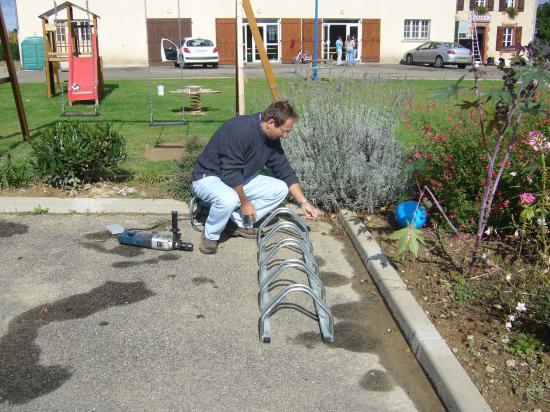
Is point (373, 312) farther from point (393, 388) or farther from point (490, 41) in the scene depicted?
point (490, 41)

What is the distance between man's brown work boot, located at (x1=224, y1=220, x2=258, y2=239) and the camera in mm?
5902

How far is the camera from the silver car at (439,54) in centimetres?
3431

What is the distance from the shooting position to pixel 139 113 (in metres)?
13.2

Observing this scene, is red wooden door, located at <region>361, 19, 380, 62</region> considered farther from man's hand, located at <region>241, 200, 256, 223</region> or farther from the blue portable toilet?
man's hand, located at <region>241, 200, 256, 223</region>

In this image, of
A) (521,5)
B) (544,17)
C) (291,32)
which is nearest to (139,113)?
(291,32)

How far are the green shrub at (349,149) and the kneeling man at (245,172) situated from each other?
2.56ft

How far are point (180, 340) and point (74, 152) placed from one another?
3.42 meters

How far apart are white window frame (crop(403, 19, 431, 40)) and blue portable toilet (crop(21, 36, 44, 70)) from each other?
22.7m

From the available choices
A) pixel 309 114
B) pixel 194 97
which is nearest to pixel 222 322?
pixel 309 114

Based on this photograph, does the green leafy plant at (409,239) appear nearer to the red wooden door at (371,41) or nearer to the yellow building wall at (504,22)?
the red wooden door at (371,41)

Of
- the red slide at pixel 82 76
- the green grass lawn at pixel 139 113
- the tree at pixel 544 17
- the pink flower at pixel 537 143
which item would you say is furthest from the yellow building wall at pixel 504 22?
the pink flower at pixel 537 143

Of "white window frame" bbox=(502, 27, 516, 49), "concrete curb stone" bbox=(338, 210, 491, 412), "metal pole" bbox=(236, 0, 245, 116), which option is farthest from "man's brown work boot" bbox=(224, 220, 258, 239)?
"white window frame" bbox=(502, 27, 516, 49)

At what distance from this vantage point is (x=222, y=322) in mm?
4219

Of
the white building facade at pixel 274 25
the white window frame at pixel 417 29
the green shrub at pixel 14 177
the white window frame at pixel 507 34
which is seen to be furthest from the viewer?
the white window frame at pixel 507 34
